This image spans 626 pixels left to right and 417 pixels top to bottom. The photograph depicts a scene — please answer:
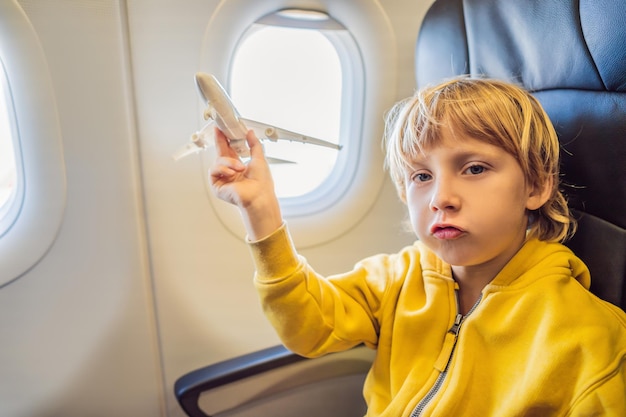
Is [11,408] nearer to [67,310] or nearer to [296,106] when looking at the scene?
[67,310]

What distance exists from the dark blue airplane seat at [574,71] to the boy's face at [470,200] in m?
0.11

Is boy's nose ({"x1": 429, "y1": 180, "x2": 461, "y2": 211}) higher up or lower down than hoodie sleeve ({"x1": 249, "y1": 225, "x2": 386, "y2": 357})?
higher up

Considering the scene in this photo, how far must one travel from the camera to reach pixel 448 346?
0.84 metres

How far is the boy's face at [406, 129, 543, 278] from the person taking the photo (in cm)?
74

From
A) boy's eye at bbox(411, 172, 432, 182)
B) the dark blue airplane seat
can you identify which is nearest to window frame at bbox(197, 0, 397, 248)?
the dark blue airplane seat

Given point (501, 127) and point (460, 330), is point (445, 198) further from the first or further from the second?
point (460, 330)

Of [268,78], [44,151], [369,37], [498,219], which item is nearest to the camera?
[498,219]

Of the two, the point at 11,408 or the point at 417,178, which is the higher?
the point at 417,178

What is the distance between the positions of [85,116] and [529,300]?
3.42 ft

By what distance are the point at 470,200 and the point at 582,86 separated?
0.86ft

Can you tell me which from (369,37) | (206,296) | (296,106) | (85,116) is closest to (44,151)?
(85,116)

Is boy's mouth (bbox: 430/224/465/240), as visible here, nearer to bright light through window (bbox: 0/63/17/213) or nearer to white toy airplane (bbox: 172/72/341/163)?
white toy airplane (bbox: 172/72/341/163)

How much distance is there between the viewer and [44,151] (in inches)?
Answer: 43.3

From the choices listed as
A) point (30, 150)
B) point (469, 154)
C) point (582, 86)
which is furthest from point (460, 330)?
point (30, 150)
